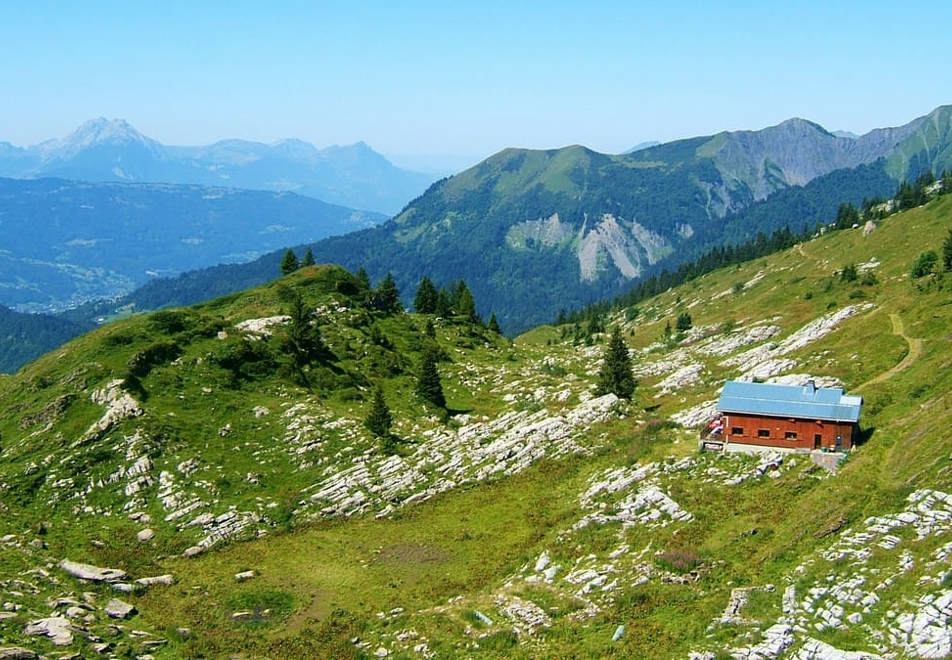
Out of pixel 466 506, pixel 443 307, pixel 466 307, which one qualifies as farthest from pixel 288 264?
pixel 466 506

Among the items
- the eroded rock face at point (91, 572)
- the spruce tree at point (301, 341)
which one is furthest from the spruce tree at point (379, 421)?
the eroded rock face at point (91, 572)

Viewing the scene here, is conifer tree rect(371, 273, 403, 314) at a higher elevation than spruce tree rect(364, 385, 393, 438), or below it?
higher

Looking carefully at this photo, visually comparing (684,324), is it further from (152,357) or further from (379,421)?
(152,357)

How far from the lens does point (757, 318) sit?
14062 cm

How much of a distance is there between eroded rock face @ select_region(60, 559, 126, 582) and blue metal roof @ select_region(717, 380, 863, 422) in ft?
150

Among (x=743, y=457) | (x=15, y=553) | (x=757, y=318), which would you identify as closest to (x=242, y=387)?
(x=15, y=553)

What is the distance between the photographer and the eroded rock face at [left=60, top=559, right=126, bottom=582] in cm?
5147

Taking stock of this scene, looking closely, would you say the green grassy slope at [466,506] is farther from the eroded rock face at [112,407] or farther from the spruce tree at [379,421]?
the spruce tree at [379,421]

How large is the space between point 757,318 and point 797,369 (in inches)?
2283

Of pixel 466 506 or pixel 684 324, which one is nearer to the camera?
pixel 466 506

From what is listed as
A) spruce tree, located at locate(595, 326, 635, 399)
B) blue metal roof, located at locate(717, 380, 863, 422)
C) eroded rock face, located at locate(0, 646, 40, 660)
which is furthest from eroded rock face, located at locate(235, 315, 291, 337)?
eroded rock face, located at locate(0, 646, 40, 660)

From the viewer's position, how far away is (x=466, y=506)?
209 ft

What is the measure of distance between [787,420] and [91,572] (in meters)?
51.1

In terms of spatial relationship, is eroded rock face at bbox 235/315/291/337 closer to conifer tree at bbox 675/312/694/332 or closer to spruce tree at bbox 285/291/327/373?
spruce tree at bbox 285/291/327/373
